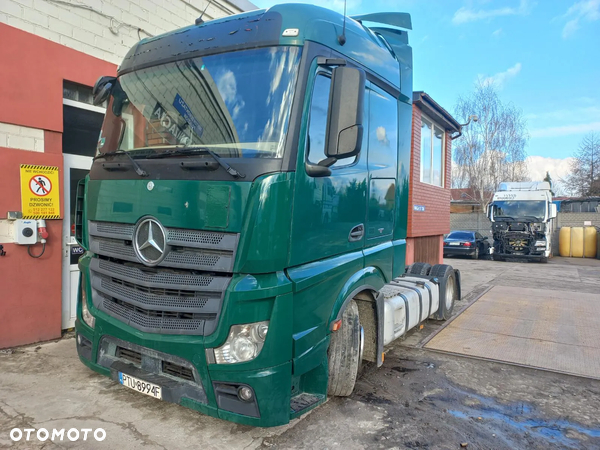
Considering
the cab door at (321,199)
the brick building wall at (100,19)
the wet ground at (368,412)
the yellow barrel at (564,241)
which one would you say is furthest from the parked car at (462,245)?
the cab door at (321,199)

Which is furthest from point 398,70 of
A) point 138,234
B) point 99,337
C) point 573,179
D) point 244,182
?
point 573,179

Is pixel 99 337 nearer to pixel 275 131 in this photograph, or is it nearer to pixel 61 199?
pixel 275 131

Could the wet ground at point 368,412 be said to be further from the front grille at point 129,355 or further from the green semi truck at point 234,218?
the front grille at point 129,355

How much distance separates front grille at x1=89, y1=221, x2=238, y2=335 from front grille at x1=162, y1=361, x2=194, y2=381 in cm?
25

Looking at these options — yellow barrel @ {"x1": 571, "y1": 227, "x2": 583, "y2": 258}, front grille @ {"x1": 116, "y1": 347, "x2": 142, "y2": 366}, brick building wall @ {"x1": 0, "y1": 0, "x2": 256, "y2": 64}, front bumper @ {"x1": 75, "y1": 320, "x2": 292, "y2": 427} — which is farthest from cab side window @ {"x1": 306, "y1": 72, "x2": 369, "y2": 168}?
yellow barrel @ {"x1": 571, "y1": 227, "x2": 583, "y2": 258}

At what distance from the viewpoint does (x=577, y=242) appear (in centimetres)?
2238

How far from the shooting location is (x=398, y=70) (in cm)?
461

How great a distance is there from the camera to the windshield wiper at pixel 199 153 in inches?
108

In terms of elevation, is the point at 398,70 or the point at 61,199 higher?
the point at 398,70

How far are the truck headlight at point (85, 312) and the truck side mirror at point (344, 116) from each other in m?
2.29

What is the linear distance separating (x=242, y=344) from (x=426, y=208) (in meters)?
6.07

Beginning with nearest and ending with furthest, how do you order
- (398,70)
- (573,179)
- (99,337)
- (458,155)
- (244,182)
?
(244,182) < (99,337) < (398,70) < (458,155) < (573,179)

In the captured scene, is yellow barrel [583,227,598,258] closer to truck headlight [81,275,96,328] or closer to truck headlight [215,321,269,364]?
truck headlight [215,321,269,364]

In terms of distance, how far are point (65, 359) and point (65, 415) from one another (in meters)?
1.38
